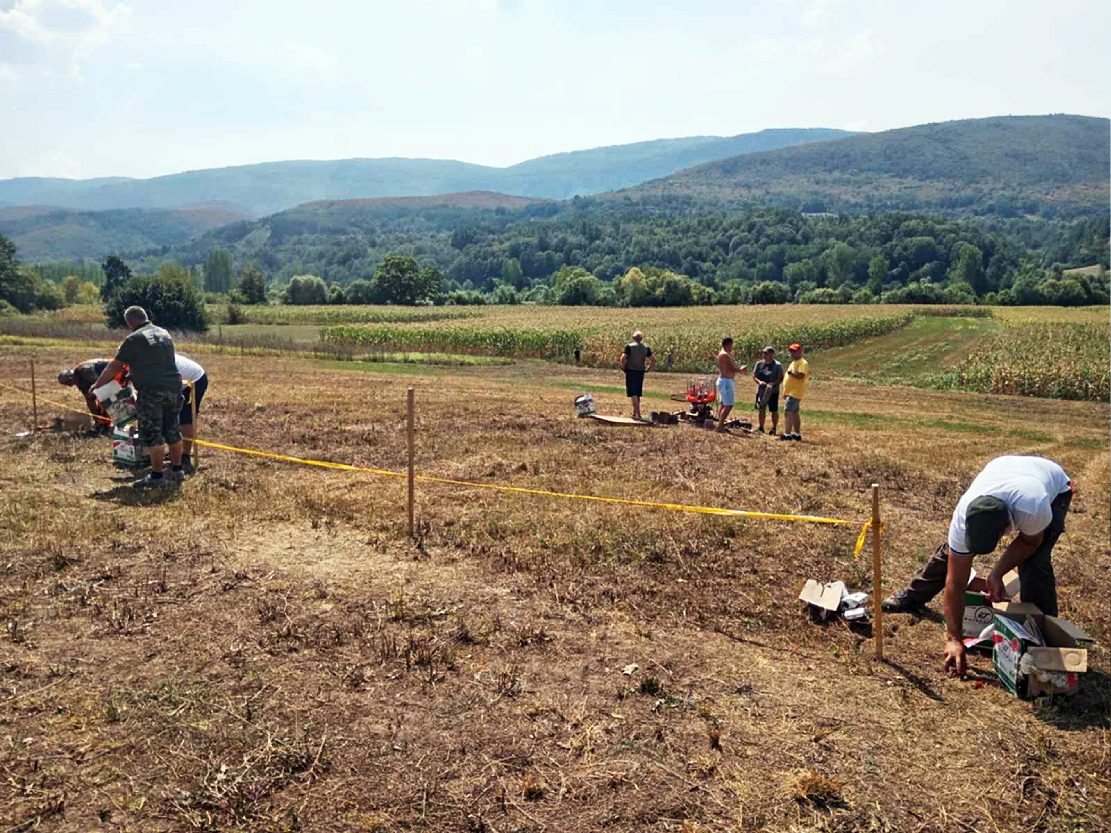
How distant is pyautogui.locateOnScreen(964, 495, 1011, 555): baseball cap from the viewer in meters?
5.57

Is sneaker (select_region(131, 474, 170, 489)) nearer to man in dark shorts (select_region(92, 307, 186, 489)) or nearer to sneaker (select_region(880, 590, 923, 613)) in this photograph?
man in dark shorts (select_region(92, 307, 186, 489))

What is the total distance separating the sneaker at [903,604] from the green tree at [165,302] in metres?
55.4

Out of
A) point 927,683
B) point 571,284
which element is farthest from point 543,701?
point 571,284

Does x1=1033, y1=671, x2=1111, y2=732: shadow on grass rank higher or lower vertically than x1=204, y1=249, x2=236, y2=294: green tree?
lower

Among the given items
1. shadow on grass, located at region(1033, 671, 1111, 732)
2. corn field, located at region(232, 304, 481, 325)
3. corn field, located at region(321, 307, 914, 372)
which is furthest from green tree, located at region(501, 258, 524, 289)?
shadow on grass, located at region(1033, 671, 1111, 732)

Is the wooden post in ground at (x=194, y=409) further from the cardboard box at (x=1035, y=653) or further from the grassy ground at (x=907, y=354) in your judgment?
the grassy ground at (x=907, y=354)

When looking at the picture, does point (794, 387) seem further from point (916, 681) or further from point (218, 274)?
point (218, 274)

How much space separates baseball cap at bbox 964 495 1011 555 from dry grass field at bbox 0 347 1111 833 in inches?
43.5

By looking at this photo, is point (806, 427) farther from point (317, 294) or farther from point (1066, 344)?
point (317, 294)

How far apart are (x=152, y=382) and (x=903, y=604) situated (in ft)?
29.2

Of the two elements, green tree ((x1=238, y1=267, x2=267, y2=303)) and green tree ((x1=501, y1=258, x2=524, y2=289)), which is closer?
green tree ((x1=238, y1=267, x2=267, y2=303))

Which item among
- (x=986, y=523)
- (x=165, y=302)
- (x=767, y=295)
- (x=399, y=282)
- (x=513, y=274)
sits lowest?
(x=986, y=523)

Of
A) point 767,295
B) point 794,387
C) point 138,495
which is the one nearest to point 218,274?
point 767,295

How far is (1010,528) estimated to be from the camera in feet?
18.8
